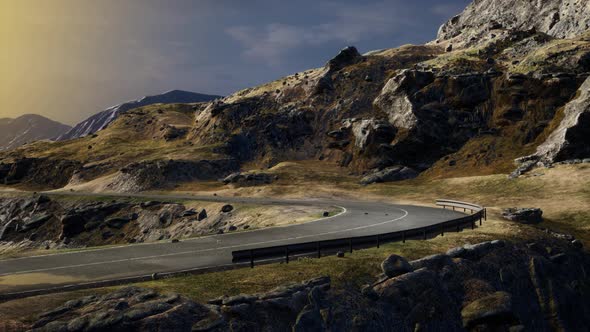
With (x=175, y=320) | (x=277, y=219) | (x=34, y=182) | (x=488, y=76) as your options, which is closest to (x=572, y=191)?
(x=277, y=219)

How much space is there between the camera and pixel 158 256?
2380cm

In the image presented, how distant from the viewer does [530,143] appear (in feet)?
226

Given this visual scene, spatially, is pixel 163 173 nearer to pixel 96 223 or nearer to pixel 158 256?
pixel 96 223

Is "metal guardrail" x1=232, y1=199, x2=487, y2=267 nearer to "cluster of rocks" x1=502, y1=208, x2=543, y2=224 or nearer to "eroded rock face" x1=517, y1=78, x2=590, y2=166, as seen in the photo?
"cluster of rocks" x1=502, y1=208, x2=543, y2=224

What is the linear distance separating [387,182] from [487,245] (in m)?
45.3

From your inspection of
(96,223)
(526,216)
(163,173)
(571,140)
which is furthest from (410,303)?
(163,173)

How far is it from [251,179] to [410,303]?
57.6 metres

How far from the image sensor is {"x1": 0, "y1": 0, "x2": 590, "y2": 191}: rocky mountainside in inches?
2820

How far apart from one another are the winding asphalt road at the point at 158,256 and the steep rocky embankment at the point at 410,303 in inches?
172

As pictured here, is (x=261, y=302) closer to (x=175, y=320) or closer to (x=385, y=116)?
(x=175, y=320)

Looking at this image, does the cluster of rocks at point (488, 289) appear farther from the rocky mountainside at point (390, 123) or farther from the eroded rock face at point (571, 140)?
the rocky mountainside at point (390, 123)

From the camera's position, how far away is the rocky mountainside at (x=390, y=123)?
235 feet

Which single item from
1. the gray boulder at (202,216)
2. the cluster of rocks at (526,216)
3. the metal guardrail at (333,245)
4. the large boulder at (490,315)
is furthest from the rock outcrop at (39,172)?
the large boulder at (490,315)

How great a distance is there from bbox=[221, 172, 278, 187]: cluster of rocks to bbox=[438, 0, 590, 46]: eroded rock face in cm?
7702
